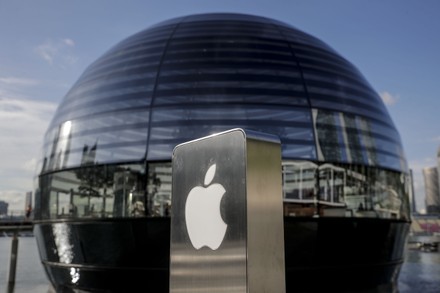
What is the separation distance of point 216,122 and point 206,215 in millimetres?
6491

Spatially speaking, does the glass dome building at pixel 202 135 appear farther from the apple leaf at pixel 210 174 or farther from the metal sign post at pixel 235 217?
the apple leaf at pixel 210 174

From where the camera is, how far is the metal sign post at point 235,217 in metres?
2.65

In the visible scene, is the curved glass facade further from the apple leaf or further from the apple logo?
the apple leaf

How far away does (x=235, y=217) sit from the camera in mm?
2719

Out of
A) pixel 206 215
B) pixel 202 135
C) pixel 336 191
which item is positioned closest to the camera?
pixel 206 215

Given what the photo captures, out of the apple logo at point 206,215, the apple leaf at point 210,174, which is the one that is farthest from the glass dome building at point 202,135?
the apple leaf at point 210,174

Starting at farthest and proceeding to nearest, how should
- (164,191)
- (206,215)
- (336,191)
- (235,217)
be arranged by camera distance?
(336,191)
(164,191)
(206,215)
(235,217)

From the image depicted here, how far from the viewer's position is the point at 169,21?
1284 centimetres

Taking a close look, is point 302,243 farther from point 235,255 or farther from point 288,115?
point 235,255

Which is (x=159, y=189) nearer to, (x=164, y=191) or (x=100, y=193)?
(x=164, y=191)

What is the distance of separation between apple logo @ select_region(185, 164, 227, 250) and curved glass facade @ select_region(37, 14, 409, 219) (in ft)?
19.3

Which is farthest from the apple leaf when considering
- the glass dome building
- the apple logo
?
the glass dome building

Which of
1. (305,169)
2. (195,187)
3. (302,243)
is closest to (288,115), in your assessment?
(305,169)

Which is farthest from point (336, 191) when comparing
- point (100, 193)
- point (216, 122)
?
point (100, 193)
